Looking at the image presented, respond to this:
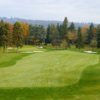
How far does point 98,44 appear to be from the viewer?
105688 millimetres

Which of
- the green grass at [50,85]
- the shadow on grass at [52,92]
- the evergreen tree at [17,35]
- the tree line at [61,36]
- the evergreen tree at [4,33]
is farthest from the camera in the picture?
the tree line at [61,36]

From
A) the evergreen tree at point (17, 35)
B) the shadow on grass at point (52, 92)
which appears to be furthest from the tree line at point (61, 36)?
the shadow on grass at point (52, 92)

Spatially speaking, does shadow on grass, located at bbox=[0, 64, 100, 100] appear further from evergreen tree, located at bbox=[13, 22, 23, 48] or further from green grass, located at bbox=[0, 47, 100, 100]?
evergreen tree, located at bbox=[13, 22, 23, 48]

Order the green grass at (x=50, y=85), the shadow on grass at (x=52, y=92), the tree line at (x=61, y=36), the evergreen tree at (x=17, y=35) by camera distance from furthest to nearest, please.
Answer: the tree line at (x=61, y=36) → the evergreen tree at (x=17, y=35) → the green grass at (x=50, y=85) → the shadow on grass at (x=52, y=92)

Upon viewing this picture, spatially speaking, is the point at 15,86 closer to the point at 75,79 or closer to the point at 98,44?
the point at 75,79

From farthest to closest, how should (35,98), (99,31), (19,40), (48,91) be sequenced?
(99,31), (19,40), (48,91), (35,98)

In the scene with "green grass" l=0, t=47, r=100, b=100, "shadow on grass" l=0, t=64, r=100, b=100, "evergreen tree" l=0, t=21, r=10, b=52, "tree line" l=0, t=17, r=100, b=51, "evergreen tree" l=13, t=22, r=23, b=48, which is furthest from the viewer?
"tree line" l=0, t=17, r=100, b=51

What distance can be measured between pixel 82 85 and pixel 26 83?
5.35 meters

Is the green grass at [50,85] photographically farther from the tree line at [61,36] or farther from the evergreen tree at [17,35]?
the tree line at [61,36]

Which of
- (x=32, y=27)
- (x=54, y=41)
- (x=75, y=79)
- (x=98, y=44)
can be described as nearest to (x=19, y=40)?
(x=98, y=44)

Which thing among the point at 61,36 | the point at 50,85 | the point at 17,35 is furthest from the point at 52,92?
the point at 61,36

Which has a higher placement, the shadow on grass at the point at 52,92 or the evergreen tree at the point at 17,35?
the evergreen tree at the point at 17,35

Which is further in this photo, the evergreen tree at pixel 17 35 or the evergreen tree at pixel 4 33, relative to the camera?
the evergreen tree at pixel 17 35

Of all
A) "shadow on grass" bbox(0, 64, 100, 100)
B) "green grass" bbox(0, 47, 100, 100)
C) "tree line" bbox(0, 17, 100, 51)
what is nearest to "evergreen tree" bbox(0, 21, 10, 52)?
"tree line" bbox(0, 17, 100, 51)
